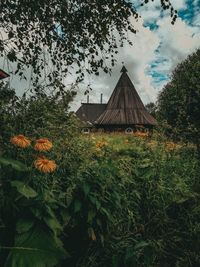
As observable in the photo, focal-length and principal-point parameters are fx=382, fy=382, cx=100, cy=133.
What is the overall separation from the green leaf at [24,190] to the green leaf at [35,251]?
269 mm

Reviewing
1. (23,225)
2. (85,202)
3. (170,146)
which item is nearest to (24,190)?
(23,225)

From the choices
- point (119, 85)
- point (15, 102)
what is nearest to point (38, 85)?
point (15, 102)

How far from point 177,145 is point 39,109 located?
108 inches

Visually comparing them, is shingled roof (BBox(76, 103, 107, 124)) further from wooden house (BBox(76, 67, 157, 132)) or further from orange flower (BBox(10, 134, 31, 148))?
orange flower (BBox(10, 134, 31, 148))

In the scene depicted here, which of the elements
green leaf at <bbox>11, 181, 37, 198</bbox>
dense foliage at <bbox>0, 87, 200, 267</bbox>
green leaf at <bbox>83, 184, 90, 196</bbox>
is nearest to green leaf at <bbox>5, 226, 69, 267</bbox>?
dense foliage at <bbox>0, 87, 200, 267</bbox>

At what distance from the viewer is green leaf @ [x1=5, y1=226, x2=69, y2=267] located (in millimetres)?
2480

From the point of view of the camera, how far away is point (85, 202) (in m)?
A: 3.23

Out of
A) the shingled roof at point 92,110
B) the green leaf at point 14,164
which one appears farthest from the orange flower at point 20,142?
the shingled roof at point 92,110

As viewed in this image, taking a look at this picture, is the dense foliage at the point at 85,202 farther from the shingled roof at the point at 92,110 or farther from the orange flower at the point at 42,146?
the shingled roof at the point at 92,110

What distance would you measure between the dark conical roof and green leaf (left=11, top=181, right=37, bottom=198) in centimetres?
2703

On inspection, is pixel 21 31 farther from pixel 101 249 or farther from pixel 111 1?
pixel 101 249

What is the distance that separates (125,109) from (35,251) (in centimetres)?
2890

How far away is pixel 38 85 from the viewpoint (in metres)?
5.56

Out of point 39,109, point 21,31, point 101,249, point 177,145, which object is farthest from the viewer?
point 177,145
